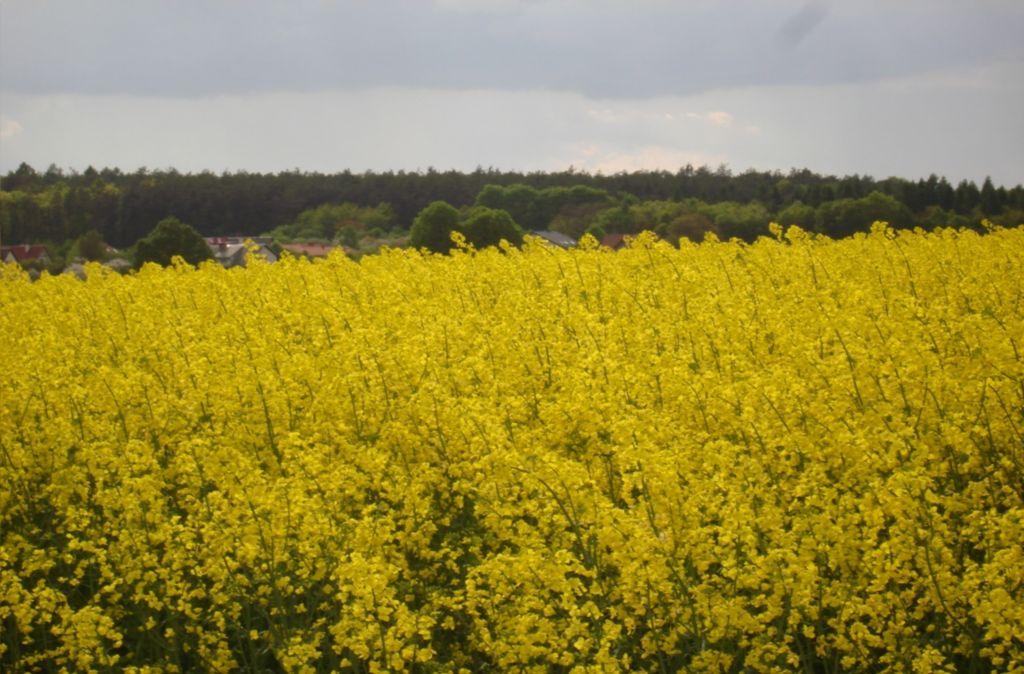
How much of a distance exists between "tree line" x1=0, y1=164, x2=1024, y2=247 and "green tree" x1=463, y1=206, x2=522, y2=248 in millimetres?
5961

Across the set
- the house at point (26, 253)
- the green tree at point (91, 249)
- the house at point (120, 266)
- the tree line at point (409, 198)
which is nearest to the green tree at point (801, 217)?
the tree line at point (409, 198)

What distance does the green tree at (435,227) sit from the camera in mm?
38969

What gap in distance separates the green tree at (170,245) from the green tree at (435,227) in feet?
25.6

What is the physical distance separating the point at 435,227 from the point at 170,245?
34.2ft

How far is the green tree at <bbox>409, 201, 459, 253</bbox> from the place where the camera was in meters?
39.0

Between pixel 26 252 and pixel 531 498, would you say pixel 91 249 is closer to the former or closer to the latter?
pixel 26 252

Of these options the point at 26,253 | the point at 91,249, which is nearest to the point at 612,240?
the point at 91,249

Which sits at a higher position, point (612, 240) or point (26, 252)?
point (612, 240)

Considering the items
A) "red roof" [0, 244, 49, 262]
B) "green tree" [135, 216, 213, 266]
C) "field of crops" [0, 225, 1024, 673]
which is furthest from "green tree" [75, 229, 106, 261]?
"field of crops" [0, 225, 1024, 673]

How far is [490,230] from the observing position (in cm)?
3750

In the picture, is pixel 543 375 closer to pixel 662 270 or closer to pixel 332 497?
pixel 332 497

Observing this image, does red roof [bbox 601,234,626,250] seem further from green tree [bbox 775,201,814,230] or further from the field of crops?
the field of crops

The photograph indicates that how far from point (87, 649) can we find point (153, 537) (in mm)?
572

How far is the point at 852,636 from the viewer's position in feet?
14.0
